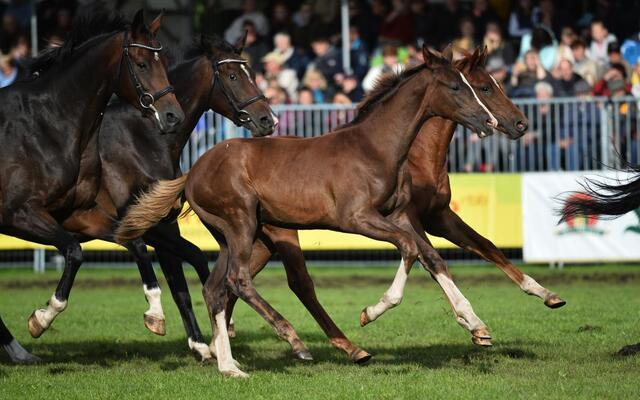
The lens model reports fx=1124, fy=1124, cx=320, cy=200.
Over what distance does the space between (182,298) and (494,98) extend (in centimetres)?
290

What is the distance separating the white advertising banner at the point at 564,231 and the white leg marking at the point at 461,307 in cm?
741

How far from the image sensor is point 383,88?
8.41 m

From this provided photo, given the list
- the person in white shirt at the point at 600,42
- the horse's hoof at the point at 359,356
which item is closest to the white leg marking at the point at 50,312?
the horse's hoof at the point at 359,356

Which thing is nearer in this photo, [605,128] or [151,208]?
[151,208]

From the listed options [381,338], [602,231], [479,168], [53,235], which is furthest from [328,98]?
[53,235]

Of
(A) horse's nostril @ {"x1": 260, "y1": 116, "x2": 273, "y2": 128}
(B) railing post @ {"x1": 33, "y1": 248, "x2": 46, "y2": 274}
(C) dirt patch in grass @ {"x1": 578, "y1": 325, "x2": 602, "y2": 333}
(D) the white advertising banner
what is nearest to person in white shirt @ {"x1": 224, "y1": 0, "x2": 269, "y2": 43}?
(B) railing post @ {"x1": 33, "y1": 248, "x2": 46, "y2": 274}

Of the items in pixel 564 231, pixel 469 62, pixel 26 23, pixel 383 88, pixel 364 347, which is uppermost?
pixel 469 62

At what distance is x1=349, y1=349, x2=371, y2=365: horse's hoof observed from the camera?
26.0 feet

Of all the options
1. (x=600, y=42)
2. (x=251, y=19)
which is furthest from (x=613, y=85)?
(x=251, y=19)

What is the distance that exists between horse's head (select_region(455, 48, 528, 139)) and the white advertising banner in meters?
6.60

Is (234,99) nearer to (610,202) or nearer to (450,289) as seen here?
(450,289)

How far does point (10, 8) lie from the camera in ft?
65.8

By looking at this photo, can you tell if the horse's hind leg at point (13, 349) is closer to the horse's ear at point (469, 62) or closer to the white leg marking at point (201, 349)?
the white leg marking at point (201, 349)

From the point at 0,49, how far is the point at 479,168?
28.3 ft
